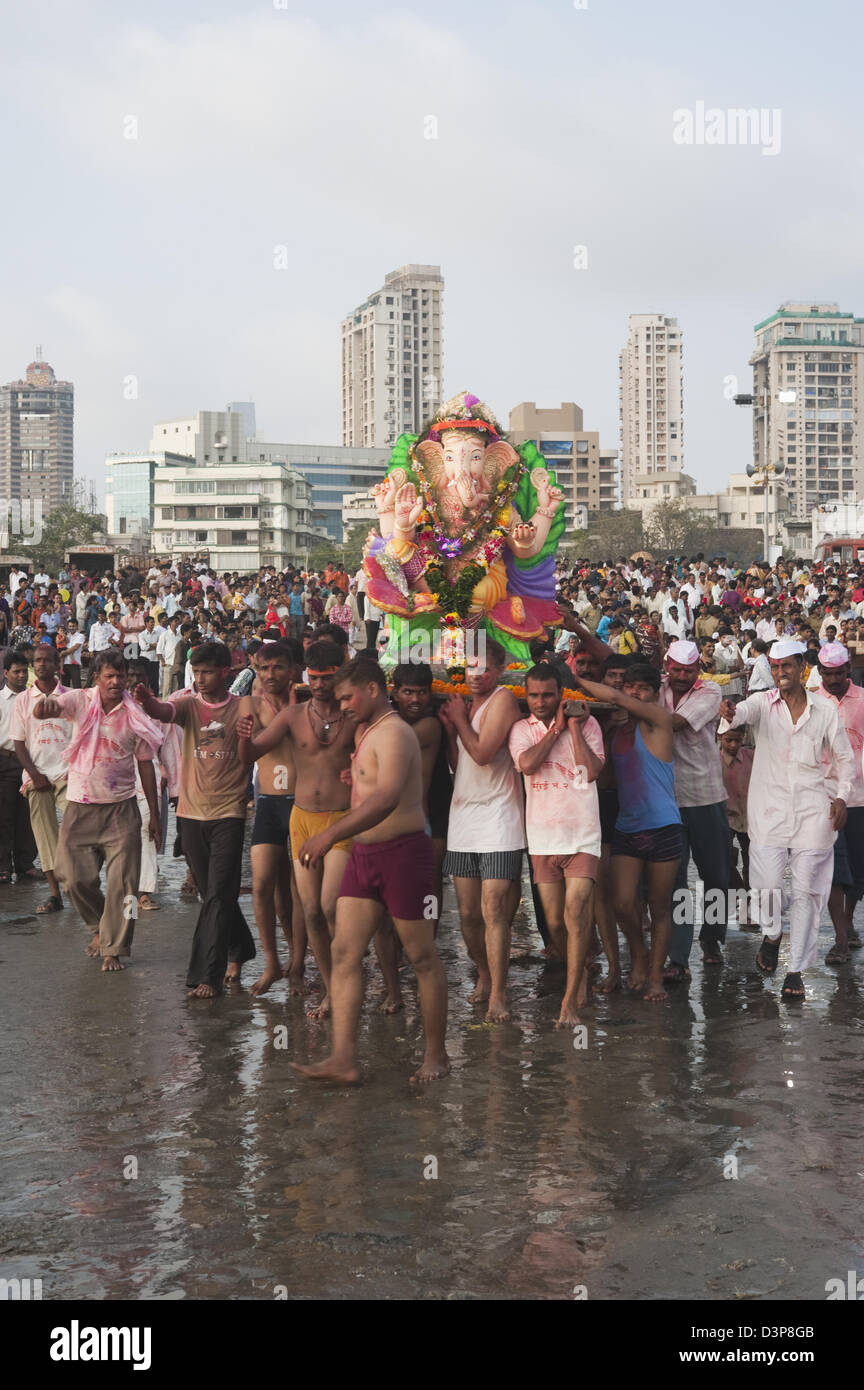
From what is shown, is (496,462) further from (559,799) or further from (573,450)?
(573,450)

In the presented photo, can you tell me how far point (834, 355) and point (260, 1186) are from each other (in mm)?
170247

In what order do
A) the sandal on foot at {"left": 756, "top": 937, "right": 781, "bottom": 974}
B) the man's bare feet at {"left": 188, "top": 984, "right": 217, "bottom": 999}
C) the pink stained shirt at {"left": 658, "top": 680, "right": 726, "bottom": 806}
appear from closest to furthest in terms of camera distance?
the man's bare feet at {"left": 188, "top": 984, "right": 217, "bottom": 999}, the sandal on foot at {"left": 756, "top": 937, "right": 781, "bottom": 974}, the pink stained shirt at {"left": 658, "top": 680, "right": 726, "bottom": 806}

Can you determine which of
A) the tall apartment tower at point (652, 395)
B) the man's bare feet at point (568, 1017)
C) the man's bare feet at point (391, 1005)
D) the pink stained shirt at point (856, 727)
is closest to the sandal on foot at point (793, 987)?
the man's bare feet at point (568, 1017)

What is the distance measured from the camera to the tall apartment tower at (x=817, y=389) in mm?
165125

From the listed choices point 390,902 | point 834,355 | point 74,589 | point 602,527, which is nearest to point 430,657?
point 390,902

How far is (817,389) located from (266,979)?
553 feet

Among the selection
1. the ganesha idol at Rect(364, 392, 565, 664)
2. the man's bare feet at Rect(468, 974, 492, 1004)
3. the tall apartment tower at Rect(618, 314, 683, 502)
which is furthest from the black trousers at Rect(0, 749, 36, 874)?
the tall apartment tower at Rect(618, 314, 683, 502)

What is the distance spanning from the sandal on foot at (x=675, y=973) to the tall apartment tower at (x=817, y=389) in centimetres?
15290

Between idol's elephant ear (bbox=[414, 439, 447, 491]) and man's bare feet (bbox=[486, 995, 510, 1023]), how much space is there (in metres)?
5.76


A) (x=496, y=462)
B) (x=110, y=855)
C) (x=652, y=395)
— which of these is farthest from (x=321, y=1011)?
(x=652, y=395)

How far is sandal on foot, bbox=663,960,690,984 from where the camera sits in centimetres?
826

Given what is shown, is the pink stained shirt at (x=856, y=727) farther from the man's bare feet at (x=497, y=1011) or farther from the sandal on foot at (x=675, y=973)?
the man's bare feet at (x=497, y=1011)

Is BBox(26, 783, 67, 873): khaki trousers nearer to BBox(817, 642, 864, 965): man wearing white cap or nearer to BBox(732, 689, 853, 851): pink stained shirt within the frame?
BBox(732, 689, 853, 851): pink stained shirt
